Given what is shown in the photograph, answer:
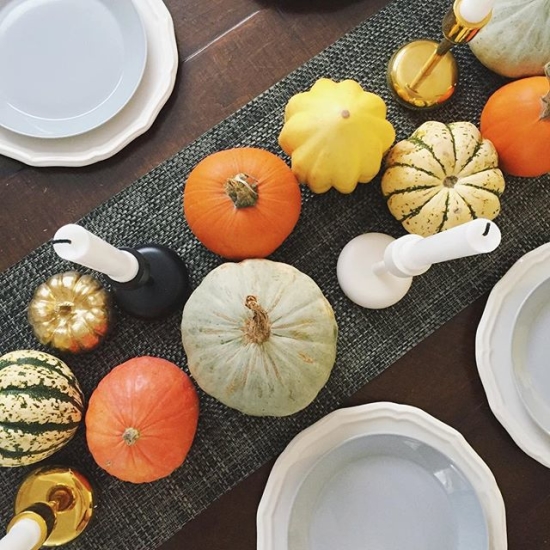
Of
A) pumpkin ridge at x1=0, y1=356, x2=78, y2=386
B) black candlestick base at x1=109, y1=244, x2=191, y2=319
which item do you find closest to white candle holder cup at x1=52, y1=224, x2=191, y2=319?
A: black candlestick base at x1=109, y1=244, x2=191, y2=319

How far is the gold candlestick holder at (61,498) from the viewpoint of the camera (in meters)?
0.77

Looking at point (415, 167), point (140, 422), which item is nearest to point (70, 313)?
point (140, 422)

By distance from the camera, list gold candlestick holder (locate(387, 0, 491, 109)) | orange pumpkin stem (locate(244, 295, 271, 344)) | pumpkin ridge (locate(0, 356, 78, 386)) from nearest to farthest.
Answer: orange pumpkin stem (locate(244, 295, 271, 344)), pumpkin ridge (locate(0, 356, 78, 386)), gold candlestick holder (locate(387, 0, 491, 109))

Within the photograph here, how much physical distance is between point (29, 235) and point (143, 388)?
0.29 m

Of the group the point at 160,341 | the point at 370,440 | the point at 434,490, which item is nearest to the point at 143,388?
the point at 160,341

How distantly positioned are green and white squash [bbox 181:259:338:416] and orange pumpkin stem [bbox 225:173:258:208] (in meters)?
0.07


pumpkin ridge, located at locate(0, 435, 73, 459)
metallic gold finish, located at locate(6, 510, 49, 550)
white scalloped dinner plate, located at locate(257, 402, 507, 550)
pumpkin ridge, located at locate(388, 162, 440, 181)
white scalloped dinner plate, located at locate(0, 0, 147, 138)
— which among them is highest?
white scalloped dinner plate, located at locate(0, 0, 147, 138)

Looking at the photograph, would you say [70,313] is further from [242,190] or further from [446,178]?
[446,178]

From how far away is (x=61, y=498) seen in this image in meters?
0.77

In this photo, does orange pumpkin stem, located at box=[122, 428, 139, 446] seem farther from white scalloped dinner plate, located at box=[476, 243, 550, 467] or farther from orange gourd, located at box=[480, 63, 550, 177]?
orange gourd, located at box=[480, 63, 550, 177]

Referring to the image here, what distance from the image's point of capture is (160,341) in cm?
82

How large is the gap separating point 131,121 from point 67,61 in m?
0.11

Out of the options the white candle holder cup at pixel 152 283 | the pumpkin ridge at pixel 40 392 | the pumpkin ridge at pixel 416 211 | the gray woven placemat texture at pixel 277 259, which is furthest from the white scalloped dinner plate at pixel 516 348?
the pumpkin ridge at pixel 40 392

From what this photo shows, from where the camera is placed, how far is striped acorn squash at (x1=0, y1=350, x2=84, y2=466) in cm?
69
